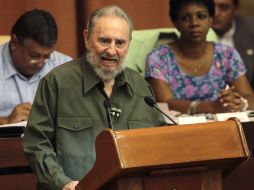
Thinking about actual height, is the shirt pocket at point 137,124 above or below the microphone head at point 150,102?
below

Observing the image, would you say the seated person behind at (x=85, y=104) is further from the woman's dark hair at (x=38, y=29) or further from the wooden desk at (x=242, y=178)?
the woman's dark hair at (x=38, y=29)

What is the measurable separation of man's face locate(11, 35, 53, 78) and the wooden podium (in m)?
1.79

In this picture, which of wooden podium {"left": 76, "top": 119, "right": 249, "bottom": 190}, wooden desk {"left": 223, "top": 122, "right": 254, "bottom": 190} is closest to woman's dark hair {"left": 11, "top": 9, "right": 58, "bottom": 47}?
wooden desk {"left": 223, "top": 122, "right": 254, "bottom": 190}

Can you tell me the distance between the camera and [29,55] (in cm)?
398

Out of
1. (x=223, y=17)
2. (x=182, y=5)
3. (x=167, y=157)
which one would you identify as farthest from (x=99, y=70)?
(x=223, y=17)

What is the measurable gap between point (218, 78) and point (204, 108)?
0.42 m

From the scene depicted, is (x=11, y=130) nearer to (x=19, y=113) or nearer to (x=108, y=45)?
(x=19, y=113)

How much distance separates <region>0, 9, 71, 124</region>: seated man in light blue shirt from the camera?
3953 mm

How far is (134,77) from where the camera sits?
287 centimetres

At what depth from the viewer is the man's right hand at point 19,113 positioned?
12.3ft

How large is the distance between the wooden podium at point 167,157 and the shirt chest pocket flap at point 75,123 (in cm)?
39

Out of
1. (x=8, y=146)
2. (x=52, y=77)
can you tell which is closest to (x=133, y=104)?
(x=52, y=77)

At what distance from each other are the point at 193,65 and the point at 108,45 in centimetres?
164

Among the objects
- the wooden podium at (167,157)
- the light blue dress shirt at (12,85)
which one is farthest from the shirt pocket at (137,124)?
the light blue dress shirt at (12,85)
